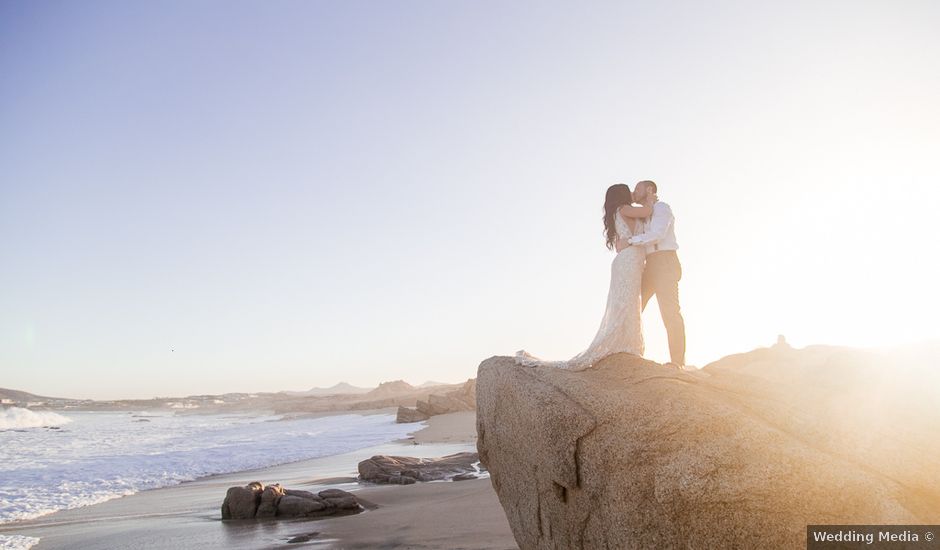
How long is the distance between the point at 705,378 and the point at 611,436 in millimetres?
1267

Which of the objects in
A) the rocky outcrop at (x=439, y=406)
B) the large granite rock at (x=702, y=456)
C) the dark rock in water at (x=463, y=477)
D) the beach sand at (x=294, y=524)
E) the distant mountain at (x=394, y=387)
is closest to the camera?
the large granite rock at (x=702, y=456)

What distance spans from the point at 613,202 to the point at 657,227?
744mm

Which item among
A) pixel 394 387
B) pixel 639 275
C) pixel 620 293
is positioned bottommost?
pixel 394 387

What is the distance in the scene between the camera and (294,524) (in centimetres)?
1005

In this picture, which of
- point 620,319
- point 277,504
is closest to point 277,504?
point 277,504

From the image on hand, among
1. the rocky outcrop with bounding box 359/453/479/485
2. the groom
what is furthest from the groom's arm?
the rocky outcrop with bounding box 359/453/479/485

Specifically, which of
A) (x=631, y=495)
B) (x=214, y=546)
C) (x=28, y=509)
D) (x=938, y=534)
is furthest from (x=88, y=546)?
(x=938, y=534)

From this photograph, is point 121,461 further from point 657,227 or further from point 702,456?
point 702,456

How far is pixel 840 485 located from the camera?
3.06 m

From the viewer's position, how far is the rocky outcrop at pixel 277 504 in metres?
10.6

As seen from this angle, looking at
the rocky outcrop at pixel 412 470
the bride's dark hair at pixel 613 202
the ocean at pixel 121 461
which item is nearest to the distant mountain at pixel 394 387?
the ocean at pixel 121 461

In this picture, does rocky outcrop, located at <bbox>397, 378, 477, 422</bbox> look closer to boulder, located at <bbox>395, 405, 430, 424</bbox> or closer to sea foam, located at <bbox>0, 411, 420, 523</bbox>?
boulder, located at <bbox>395, 405, 430, 424</bbox>

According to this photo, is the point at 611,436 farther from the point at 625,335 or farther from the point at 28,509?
the point at 28,509

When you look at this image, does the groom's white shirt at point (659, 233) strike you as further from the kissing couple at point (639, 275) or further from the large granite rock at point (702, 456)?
the large granite rock at point (702, 456)
